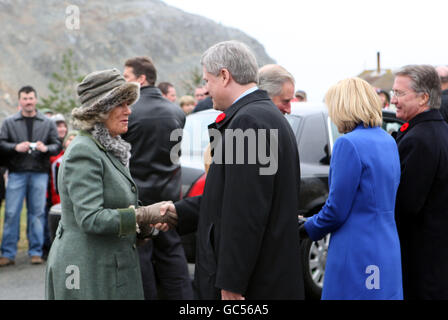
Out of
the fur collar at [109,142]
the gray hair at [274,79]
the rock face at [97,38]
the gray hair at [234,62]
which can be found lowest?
the fur collar at [109,142]

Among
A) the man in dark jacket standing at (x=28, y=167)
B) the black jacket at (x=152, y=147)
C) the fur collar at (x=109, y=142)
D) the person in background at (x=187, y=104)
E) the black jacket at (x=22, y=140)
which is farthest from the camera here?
the person in background at (x=187, y=104)

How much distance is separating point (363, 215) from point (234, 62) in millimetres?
1139

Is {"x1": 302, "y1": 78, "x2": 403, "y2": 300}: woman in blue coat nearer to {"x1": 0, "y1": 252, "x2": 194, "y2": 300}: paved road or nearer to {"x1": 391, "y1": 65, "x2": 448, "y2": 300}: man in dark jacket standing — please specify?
{"x1": 391, "y1": 65, "x2": 448, "y2": 300}: man in dark jacket standing

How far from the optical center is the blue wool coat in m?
3.00

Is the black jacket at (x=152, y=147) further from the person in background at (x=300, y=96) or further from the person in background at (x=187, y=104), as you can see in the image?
the person in background at (x=300, y=96)

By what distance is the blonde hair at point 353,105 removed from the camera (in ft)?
10.2

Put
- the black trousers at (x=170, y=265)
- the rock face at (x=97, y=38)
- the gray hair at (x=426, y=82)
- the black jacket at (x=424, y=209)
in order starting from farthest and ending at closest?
the rock face at (x=97, y=38), the black trousers at (x=170, y=265), the gray hair at (x=426, y=82), the black jacket at (x=424, y=209)

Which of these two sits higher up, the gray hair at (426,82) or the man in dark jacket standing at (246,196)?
the gray hair at (426,82)

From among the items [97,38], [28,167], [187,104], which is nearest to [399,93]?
[28,167]

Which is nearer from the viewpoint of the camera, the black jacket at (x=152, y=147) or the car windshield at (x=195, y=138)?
the black jacket at (x=152, y=147)

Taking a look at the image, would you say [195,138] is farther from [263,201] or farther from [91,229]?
[263,201]

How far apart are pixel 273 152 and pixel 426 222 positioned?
141cm

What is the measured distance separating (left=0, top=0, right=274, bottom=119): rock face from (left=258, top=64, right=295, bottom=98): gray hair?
49731 mm

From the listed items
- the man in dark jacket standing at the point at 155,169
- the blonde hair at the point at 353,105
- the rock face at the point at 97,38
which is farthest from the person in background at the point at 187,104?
the rock face at the point at 97,38
